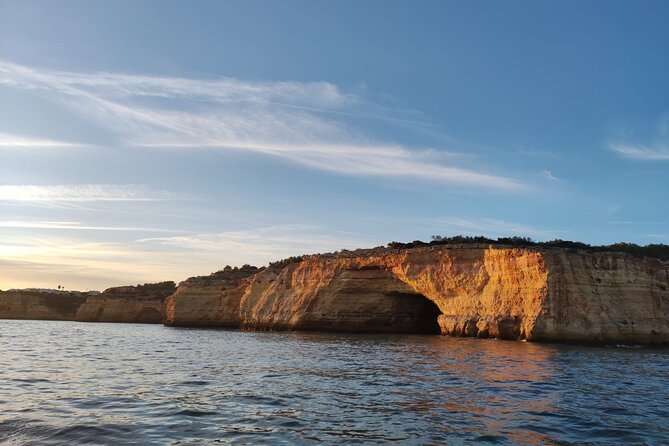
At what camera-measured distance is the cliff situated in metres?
30.3

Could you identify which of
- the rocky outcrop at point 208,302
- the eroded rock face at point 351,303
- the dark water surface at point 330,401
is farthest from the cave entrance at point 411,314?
the dark water surface at point 330,401

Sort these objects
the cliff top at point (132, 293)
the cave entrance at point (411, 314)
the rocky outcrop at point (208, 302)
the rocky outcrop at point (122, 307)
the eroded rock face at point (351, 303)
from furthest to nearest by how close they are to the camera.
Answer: the cliff top at point (132, 293)
the rocky outcrop at point (122, 307)
the rocky outcrop at point (208, 302)
the cave entrance at point (411, 314)
the eroded rock face at point (351, 303)

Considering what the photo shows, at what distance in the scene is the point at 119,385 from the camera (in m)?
12.6

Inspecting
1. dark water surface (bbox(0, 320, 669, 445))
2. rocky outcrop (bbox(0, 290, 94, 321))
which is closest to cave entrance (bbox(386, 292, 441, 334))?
dark water surface (bbox(0, 320, 669, 445))

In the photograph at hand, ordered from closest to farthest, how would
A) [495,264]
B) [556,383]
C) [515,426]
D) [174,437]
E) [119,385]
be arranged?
[174,437] → [515,426] → [119,385] → [556,383] → [495,264]

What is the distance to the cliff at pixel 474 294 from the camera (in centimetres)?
3031

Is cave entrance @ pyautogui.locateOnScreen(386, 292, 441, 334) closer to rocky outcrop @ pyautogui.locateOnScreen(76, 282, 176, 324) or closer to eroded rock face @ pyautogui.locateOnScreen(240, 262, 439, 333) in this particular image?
eroded rock face @ pyautogui.locateOnScreen(240, 262, 439, 333)

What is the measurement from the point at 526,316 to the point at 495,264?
14.1 ft

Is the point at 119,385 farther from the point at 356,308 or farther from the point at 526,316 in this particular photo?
the point at 356,308

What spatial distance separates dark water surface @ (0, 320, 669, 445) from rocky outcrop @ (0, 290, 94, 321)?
91997mm

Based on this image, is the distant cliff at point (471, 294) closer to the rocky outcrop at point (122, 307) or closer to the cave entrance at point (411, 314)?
the cave entrance at point (411, 314)

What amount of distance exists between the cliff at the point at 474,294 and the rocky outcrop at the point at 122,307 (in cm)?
3802

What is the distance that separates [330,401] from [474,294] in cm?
2638

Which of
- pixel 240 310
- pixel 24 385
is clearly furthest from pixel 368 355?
pixel 240 310
